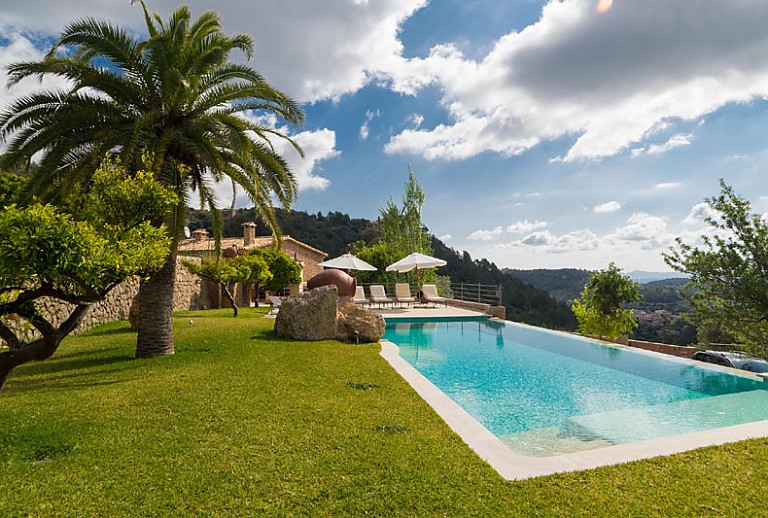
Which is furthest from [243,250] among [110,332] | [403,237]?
[110,332]

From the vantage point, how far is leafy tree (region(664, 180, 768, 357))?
1155 centimetres

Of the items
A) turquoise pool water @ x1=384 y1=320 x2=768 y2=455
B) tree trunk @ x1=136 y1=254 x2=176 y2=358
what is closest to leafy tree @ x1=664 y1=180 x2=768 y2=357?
turquoise pool water @ x1=384 y1=320 x2=768 y2=455

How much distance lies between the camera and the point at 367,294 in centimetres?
2734

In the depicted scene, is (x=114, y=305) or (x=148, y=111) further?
(x=114, y=305)

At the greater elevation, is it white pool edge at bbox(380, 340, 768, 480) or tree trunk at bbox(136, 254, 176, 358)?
tree trunk at bbox(136, 254, 176, 358)

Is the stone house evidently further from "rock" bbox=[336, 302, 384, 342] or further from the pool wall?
the pool wall

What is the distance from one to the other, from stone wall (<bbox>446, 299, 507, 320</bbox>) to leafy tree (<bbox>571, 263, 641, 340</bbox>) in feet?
13.4

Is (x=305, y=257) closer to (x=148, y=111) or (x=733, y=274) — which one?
(x=148, y=111)

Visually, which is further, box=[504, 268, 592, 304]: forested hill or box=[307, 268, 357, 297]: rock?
box=[504, 268, 592, 304]: forested hill

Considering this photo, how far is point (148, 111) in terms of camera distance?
8156 millimetres

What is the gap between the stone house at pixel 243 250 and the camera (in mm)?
22828

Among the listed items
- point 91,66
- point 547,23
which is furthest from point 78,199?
point 547,23

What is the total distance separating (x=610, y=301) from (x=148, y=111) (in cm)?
1531

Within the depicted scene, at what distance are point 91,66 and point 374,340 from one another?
9042 millimetres
